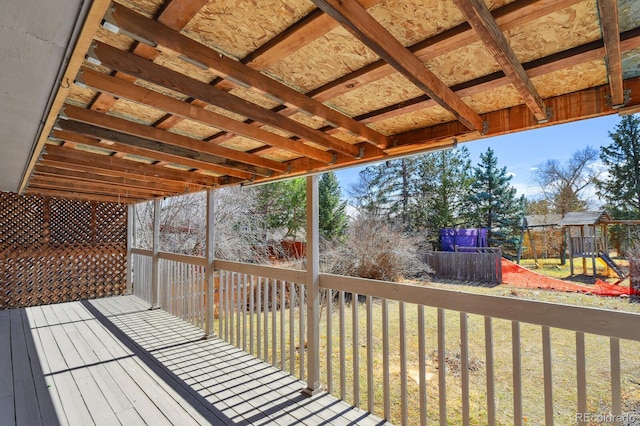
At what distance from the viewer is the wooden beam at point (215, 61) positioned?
1146mm

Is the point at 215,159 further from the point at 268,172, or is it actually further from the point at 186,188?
the point at 186,188

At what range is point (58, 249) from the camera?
21.4 feet

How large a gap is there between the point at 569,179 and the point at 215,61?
19835 millimetres

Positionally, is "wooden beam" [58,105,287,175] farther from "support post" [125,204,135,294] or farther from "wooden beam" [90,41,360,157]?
"support post" [125,204,135,294]

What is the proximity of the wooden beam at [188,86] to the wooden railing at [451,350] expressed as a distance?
4.40ft

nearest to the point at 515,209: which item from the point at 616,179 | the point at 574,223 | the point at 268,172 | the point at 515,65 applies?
the point at 616,179

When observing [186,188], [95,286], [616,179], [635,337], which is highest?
[616,179]

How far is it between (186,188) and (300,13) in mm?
4157

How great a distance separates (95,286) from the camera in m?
6.82

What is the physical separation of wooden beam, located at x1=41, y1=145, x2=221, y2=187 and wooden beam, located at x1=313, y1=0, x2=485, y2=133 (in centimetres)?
297

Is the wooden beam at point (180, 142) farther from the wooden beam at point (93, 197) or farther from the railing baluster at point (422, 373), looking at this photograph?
the wooden beam at point (93, 197)

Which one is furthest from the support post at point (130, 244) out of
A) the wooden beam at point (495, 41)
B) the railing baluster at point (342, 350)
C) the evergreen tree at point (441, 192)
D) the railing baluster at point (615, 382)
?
the evergreen tree at point (441, 192)

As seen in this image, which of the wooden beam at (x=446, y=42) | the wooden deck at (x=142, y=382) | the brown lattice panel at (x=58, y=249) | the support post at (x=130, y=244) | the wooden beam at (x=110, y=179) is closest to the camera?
the wooden beam at (x=446, y=42)

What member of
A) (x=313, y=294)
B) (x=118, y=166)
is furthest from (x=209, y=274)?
(x=313, y=294)
